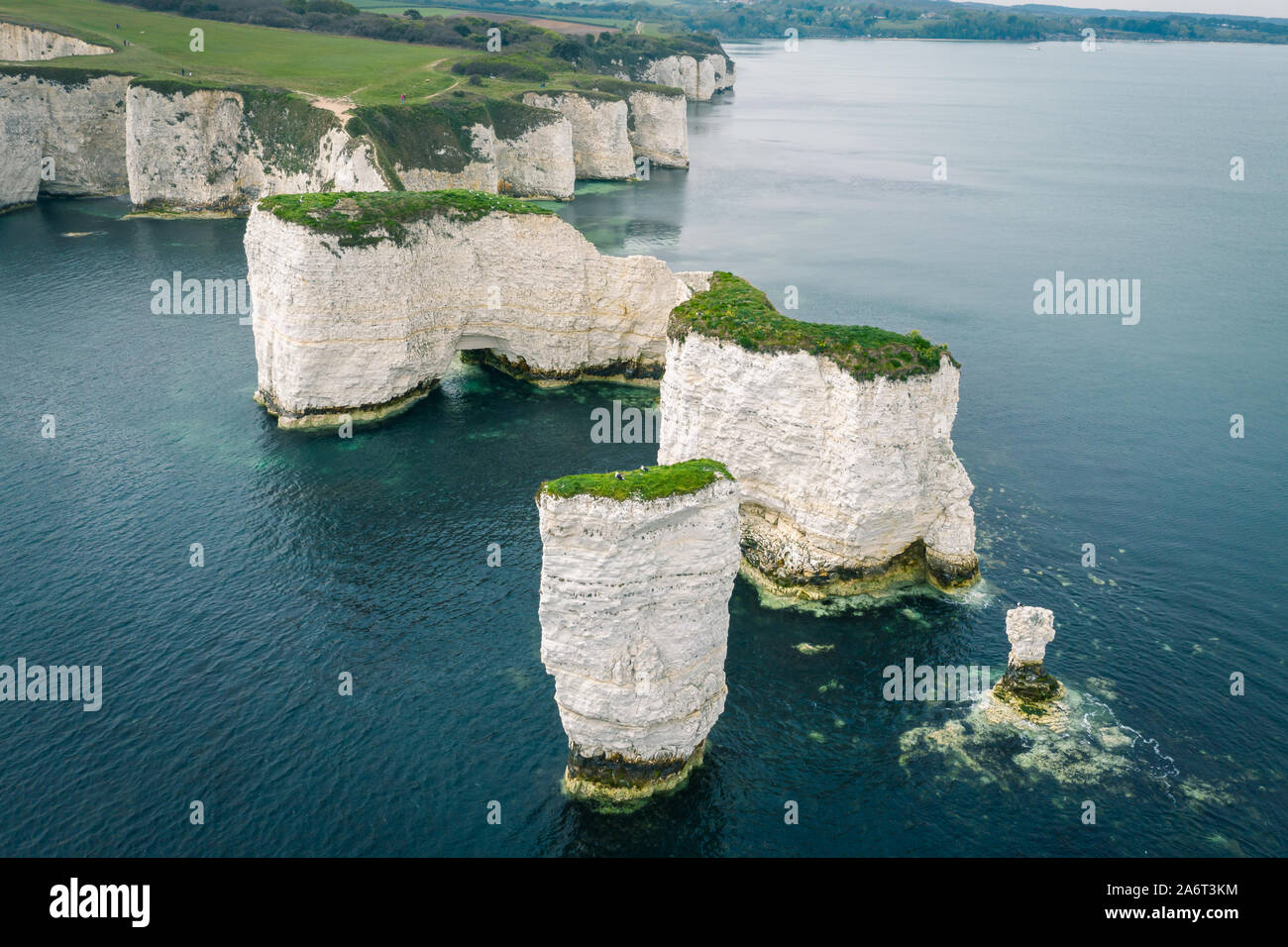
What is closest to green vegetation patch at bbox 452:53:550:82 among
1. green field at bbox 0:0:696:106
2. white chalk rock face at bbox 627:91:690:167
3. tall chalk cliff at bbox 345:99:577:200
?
green field at bbox 0:0:696:106

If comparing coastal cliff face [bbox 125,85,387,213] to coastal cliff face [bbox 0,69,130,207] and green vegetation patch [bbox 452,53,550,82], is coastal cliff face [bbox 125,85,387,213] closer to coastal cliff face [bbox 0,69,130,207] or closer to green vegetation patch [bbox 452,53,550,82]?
coastal cliff face [bbox 0,69,130,207]

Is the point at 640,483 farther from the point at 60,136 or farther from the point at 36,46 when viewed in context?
the point at 36,46

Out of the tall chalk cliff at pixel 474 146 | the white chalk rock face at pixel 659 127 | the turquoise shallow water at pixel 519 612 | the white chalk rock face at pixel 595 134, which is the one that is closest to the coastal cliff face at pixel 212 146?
the tall chalk cliff at pixel 474 146

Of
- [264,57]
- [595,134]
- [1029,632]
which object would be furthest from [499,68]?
[1029,632]

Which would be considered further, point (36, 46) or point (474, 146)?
point (36, 46)

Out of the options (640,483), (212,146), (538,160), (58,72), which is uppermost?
(58,72)

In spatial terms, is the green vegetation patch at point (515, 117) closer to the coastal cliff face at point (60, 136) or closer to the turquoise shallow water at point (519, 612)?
the coastal cliff face at point (60, 136)
